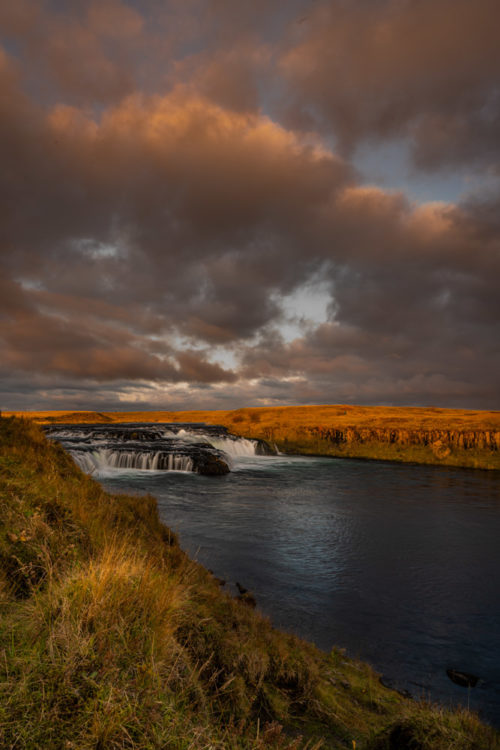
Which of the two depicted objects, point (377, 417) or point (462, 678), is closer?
point (462, 678)

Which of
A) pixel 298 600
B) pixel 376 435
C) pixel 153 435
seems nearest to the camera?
pixel 298 600

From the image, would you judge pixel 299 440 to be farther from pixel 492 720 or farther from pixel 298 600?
pixel 492 720

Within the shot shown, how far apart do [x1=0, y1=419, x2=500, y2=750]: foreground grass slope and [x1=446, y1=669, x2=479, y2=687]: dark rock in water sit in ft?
5.79

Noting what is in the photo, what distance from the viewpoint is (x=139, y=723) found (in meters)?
2.72

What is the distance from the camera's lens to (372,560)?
1377cm

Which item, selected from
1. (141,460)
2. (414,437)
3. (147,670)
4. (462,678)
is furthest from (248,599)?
(414,437)

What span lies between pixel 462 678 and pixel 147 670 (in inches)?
281

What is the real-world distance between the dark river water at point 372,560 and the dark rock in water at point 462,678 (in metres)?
0.15

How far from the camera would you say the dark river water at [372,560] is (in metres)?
8.19

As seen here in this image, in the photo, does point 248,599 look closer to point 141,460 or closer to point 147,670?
point 147,670

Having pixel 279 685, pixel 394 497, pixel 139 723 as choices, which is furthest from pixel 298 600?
pixel 394 497

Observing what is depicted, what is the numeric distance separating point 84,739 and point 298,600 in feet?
28.7

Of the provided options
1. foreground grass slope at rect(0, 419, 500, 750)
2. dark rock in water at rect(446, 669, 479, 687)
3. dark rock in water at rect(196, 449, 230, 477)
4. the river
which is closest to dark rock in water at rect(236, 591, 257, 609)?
the river

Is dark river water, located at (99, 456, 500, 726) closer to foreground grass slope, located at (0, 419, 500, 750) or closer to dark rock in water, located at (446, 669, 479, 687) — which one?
dark rock in water, located at (446, 669, 479, 687)
